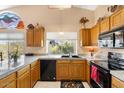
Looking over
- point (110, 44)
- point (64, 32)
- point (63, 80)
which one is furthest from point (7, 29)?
point (110, 44)

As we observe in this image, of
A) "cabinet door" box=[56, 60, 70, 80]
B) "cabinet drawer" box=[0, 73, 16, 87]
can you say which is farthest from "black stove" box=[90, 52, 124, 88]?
"cabinet door" box=[56, 60, 70, 80]

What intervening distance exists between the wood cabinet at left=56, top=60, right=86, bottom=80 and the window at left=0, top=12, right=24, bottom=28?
232 centimetres

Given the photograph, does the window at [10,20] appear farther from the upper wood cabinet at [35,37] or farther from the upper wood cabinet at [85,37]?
the upper wood cabinet at [85,37]

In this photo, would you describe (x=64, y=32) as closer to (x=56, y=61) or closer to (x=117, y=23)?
(x=56, y=61)

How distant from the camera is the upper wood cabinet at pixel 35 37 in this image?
6672 mm

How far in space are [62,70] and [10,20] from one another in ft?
9.61

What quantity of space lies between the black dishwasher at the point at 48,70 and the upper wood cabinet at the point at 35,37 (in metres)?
0.92

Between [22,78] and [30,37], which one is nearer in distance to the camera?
[22,78]

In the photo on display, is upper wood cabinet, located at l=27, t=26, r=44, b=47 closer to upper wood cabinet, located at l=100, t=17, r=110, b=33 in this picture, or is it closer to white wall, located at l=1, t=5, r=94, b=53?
white wall, located at l=1, t=5, r=94, b=53

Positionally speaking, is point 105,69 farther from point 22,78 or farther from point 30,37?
point 30,37

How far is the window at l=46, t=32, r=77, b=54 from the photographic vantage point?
7.20m

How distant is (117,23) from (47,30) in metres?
4.10

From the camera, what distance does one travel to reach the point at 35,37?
6.69m

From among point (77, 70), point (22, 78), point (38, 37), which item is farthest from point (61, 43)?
point (22, 78)
